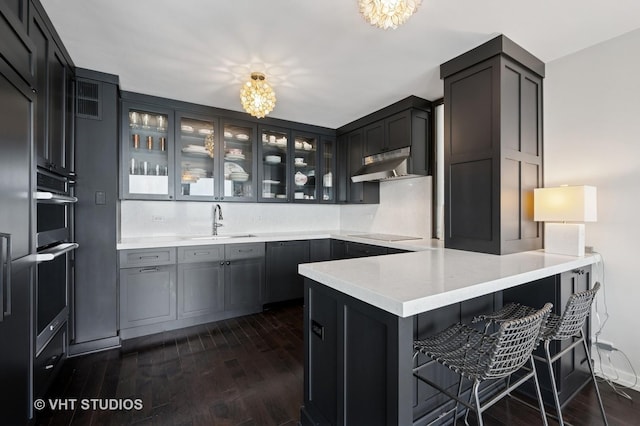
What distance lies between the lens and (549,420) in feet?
5.51

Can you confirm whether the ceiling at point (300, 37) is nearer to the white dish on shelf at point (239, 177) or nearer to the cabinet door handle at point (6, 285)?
the white dish on shelf at point (239, 177)

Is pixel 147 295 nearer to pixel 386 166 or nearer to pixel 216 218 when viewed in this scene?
pixel 216 218

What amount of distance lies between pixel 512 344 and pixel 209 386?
1.88 meters

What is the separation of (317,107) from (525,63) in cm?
204

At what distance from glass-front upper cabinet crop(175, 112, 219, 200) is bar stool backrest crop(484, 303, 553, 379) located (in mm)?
3137

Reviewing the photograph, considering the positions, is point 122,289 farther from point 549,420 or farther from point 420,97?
point 420,97

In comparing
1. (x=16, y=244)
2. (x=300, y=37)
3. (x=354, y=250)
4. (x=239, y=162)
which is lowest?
(x=354, y=250)

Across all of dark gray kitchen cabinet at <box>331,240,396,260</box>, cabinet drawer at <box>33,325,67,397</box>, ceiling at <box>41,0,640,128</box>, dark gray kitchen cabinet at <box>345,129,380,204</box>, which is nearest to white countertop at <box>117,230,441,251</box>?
dark gray kitchen cabinet at <box>331,240,396,260</box>

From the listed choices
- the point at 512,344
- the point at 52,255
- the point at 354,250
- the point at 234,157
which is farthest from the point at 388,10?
the point at 234,157

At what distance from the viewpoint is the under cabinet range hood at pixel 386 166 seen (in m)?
3.10

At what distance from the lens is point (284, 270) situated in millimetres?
3533

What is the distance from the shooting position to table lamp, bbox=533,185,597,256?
191 centimetres

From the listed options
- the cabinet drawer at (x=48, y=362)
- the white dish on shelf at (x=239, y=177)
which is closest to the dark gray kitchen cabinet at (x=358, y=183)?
the white dish on shelf at (x=239, y=177)

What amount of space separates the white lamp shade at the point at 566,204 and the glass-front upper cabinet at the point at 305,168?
107 inches
